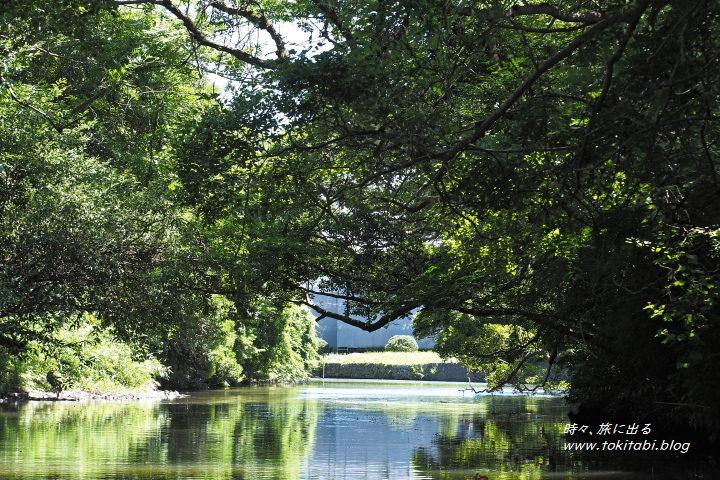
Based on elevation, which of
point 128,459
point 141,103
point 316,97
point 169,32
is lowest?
point 128,459

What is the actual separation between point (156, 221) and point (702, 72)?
44.1 feet

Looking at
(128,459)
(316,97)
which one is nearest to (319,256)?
(128,459)

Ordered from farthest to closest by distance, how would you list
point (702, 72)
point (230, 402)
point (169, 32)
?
1. point (230, 402)
2. point (169, 32)
3. point (702, 72)

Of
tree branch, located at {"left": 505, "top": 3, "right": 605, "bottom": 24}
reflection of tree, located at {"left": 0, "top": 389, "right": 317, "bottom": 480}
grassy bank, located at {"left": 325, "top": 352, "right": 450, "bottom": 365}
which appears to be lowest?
reflection of tree, located at {"left": 0, "top": 389, "right": 317, "bottom": 480}

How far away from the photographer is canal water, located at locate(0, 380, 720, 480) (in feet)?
35.7

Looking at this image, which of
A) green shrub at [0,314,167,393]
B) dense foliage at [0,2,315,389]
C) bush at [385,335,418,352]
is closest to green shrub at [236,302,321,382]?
green shrub at [0,314,167,393]

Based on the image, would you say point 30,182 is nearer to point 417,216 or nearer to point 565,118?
point 417,216

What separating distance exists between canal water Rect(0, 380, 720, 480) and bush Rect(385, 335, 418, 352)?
3588cm

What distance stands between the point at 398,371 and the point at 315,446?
41.7 meters

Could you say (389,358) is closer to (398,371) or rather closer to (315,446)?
(398,371)

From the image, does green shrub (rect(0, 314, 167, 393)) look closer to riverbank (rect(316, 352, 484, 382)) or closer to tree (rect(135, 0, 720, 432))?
tree (rect(135, 0, 720, 432))

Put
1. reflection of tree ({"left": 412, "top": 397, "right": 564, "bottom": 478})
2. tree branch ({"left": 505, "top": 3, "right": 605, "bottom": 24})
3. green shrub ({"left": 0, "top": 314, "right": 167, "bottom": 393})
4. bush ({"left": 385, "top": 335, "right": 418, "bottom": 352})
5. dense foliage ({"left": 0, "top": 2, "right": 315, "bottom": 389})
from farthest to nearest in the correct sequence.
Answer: bush ({"left": 385, "top": 335, "right": 418, "bottom": 352}) < green shrub ({"left": 0, "top": 314, "right": 167, "bottom": 393}) < dense foliage ({"left": 0, "top": 2, "right": 315, "bottom": 389}) < reflection of tree ({"left": 412, "top": 397, "right": 564, "bottom": 478}) < tree branch ({"left": 505, "top": 3, "right": 605, "bottom": 24})

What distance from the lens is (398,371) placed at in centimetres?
5550

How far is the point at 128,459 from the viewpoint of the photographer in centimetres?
1177
